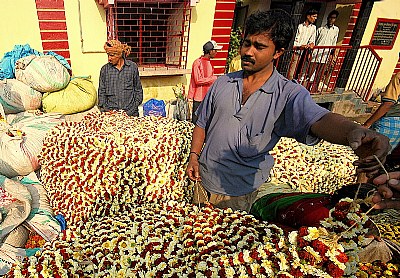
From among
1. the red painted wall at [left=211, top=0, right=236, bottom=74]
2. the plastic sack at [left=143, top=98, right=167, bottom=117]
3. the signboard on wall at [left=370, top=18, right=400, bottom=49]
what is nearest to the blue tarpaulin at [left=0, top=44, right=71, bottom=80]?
the plastic sack at [left=143, top=98, right=167, bottom=117]

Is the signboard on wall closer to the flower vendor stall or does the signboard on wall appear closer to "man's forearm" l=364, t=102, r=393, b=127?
"man's forearm" l=364, t=102, r=393, b=127

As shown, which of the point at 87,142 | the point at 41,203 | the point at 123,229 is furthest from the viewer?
the point at 41,203

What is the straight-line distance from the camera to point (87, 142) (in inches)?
84.4

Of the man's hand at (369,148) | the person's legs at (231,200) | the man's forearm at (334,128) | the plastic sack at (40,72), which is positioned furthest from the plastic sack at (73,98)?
the man's hand at (369,148)

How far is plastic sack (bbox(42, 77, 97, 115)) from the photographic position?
4.42m

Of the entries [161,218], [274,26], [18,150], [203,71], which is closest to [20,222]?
[18,150]

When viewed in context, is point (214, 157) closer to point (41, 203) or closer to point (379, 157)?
point (379, 157)

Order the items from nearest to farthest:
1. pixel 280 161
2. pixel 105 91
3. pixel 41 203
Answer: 1. pixel 41 203
2. pixel 280 161
3. pixel 105 91

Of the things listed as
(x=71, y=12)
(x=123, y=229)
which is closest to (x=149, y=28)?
(x=71, y=12)

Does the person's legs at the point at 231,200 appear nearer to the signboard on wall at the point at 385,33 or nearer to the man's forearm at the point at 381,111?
the man's forearm at the point at 381,111

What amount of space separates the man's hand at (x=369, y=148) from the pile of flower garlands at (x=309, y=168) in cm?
156

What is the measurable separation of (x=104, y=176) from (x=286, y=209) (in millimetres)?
1279

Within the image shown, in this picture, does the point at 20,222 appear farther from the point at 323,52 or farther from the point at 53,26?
the point at 323,52

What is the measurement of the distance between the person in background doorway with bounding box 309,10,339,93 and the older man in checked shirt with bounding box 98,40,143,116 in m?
4.08
